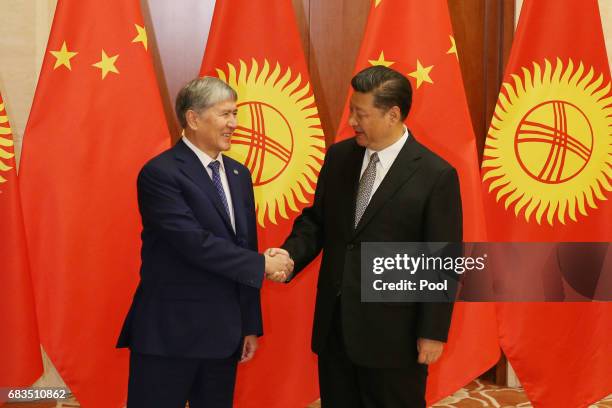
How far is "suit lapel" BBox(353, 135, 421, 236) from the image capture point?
2.00 meters

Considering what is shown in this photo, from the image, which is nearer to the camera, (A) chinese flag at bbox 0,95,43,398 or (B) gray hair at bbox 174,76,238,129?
(B) gray hair at bbox 174,76,238,129

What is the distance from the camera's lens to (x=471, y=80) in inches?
142

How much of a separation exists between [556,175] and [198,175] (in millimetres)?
1660

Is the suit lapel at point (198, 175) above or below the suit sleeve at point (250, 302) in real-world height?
above

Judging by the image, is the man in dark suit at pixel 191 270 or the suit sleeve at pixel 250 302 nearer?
the man in dark suit at pixel 191 270

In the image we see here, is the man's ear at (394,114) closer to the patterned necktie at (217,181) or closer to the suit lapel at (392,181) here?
the suit lapel at (392,181)

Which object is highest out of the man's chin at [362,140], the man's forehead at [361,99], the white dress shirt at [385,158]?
the man's forehead at [361,99]

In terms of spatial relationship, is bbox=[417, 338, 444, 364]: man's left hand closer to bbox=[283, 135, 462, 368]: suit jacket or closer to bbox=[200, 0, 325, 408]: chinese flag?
bbox=[283, 135, 462, 368]: suit jacket

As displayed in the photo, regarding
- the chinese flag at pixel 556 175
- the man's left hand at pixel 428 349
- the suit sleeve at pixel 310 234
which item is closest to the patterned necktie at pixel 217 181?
the suit sleeve at pixel 310 234

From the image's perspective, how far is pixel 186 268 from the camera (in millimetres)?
2020

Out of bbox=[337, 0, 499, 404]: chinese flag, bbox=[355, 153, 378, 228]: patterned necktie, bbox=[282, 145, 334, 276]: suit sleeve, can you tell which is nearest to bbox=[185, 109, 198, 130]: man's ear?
bbox=[282, 145, 334, 276]: suit sleeve

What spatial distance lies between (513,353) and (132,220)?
176 cm

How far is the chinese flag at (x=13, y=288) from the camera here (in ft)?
8.29

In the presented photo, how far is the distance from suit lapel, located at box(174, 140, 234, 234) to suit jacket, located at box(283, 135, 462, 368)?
15.1 inches
